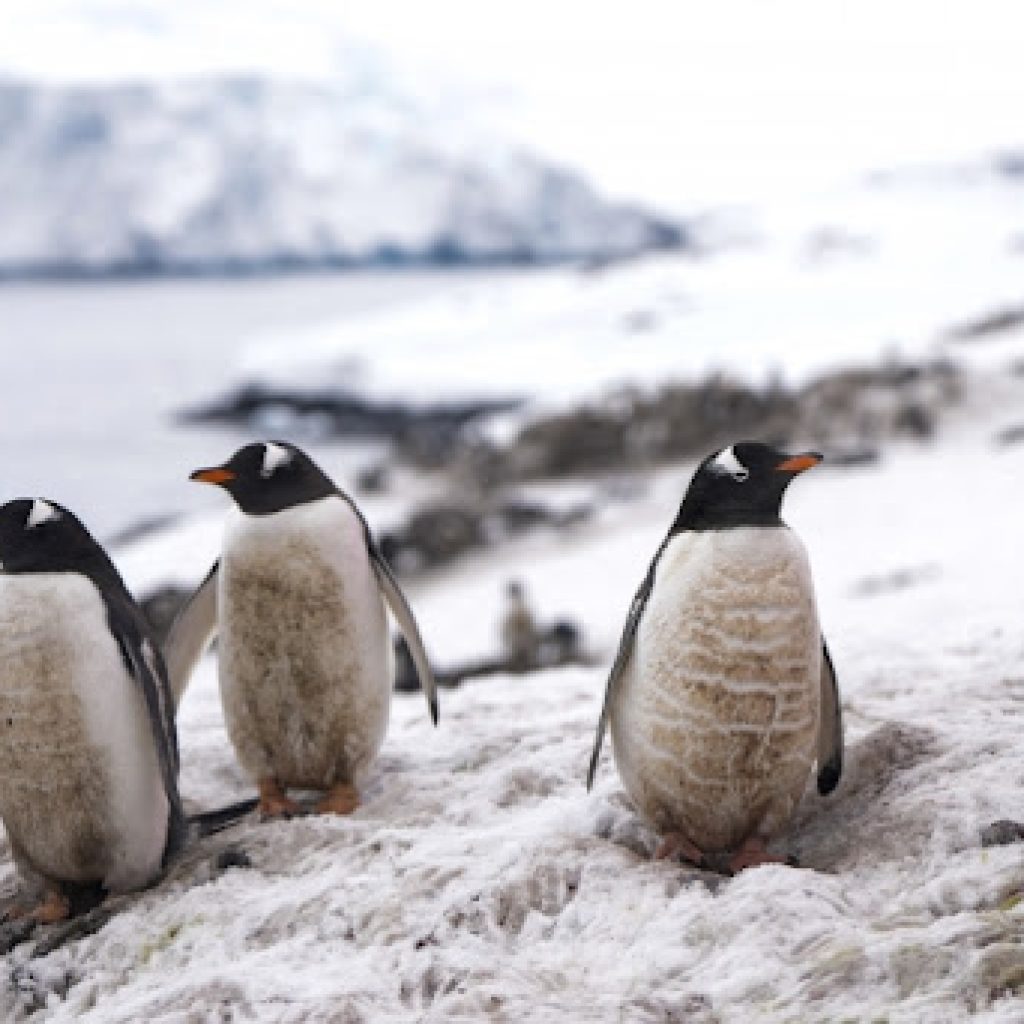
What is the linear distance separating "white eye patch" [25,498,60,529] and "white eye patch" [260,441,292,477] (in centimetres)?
50

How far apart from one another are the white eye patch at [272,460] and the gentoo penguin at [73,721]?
1.37 ft

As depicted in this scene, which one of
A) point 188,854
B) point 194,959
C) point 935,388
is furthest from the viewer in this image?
point 935,388

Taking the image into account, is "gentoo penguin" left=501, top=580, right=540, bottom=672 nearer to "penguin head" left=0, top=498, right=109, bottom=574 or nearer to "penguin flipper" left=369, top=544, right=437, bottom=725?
"penguin flipper" left=369, top=544, right=437, bottom=725

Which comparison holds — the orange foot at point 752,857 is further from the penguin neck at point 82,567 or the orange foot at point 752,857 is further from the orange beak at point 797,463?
the penguin neck at point 82,567

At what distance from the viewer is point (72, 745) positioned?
3301 mm

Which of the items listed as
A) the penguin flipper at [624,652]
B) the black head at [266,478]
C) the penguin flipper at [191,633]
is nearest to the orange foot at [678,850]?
the penguin flipper at [624,652]

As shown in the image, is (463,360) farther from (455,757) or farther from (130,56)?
(130,56)

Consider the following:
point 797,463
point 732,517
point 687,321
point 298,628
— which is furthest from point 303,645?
point 687,321

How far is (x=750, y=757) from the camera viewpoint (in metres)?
3.08

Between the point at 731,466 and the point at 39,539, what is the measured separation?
1414 mm

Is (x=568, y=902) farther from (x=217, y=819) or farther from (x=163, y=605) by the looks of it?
(x=163, y=605)

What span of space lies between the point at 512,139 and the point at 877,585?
62239 mm

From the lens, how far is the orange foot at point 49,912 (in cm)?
335

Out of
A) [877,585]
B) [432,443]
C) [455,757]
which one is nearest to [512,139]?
[432,443]
